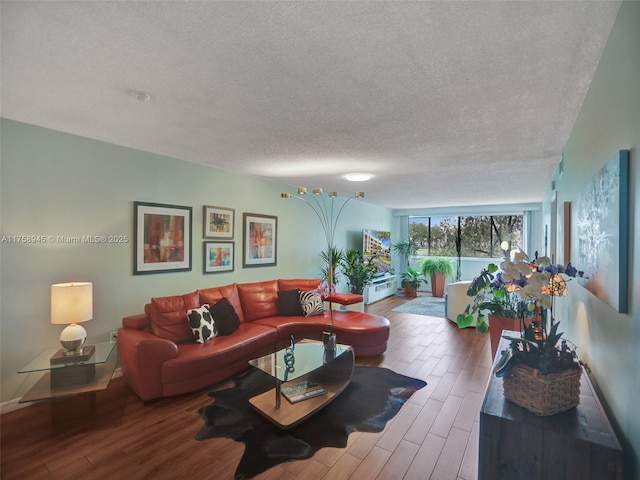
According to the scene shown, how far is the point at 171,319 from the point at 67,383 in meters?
0.95

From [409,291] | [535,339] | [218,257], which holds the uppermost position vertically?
[218,257]

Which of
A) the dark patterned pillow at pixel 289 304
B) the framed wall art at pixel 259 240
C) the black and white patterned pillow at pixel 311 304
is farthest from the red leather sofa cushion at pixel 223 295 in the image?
the black and white patterned pillow at pixel 311 304

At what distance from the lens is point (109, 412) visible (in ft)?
8.73

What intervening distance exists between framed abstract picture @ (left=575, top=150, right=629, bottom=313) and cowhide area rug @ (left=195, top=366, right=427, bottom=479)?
1882 mm

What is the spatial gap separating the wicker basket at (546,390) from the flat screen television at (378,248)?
595cm

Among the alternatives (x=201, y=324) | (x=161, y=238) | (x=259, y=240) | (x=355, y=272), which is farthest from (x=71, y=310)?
(x=355, y=272)

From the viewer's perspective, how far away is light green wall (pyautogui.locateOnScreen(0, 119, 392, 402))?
105 inches

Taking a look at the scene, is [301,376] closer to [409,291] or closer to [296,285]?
[296,285]

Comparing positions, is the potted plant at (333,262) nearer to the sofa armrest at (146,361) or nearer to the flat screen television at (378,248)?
the flat screen television at (378,248)

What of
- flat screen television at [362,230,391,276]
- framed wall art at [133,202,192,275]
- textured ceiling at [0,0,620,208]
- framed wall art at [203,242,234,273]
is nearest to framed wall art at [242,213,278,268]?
framed wall art at [203,242,234,273]

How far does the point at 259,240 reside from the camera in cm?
496

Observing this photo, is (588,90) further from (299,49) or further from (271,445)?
(271,445)

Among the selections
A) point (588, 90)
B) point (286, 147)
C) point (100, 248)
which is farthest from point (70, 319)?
point (588, 90)

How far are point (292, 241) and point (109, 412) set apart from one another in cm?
355
